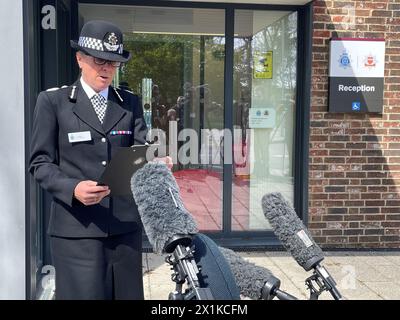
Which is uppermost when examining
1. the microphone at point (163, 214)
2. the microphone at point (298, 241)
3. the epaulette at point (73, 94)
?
the epaulette at point (73, 94)

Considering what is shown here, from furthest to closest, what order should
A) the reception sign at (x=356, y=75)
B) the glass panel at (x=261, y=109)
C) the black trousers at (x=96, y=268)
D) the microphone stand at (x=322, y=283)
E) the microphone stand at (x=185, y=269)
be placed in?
the glass panel at (x=261, y=109)
the reception sign at (x=356, y=75)
the black trousers at (x=96, y=268)
the microphone stand at (x=322, y=283)
the microphone stand at (x=185, y=269)

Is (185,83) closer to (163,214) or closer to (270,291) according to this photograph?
(270,291)

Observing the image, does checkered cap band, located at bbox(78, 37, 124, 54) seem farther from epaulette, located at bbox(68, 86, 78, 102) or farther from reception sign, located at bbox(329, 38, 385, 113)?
reception sign, located at bbox(329, 38, 385, 113)

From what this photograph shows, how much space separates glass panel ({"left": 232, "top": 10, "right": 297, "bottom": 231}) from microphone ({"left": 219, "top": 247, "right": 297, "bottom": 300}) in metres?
4.63

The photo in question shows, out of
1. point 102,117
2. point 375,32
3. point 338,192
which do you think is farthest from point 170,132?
point 102,117

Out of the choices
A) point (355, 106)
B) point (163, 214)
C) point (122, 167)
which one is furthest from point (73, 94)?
point (355, 106)

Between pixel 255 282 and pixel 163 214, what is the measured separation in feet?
1.99

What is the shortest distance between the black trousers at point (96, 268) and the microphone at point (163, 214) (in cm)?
107

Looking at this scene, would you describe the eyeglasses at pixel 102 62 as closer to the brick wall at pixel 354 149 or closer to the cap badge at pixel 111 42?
the cap badge at pixel 111 42

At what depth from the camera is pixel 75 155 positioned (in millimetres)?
2646

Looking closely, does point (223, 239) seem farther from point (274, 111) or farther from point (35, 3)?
point (35, 3)

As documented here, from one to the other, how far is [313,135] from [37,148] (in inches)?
173

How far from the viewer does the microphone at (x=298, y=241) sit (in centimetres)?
196

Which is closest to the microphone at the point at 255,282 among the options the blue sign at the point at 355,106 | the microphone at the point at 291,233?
the microphone at the point at 291,233
